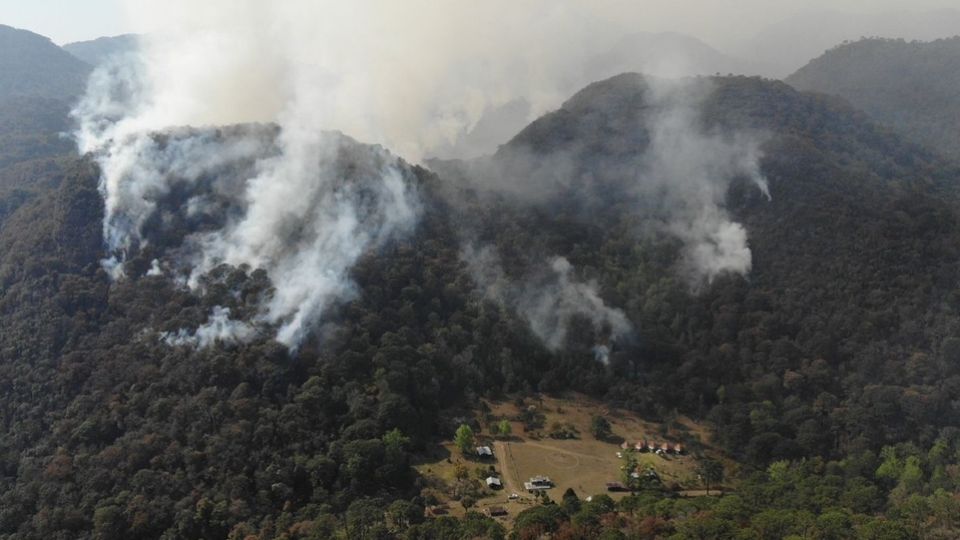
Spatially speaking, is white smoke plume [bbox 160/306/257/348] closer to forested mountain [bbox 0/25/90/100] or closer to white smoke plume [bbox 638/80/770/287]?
white smoke plume [bbox 638/80/770/287]

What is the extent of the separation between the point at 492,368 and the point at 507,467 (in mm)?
15047

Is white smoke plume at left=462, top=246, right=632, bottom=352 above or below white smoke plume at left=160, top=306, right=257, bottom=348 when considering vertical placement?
above

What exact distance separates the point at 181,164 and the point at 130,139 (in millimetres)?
8564

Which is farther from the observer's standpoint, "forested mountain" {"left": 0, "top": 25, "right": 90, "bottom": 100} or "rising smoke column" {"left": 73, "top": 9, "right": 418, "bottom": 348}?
"forested mountain" {"left": 0, "top": 25, "right": 90, "bottom": 100}

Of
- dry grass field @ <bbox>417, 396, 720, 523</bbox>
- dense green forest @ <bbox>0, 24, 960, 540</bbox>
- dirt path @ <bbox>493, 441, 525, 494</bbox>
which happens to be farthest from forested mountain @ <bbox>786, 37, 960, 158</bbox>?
dirt path @ <bbox>493, 441, 525, 494</bbox>

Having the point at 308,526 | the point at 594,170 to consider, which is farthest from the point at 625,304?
the point at 308,526

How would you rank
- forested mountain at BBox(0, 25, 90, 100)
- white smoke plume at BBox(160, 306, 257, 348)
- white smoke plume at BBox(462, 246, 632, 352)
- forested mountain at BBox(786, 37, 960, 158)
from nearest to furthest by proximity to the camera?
1. white smoke plume at BBox(160, 306, 257, 348)
2. white smoke plume at BBox(462, 246, 632, 352)
3. forested mountain at BBox(786, 37, 960, 158)
4. forested mountain at BBox(0, 25, 90, 100)

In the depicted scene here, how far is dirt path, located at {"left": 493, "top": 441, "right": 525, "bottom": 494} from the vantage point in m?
59.6

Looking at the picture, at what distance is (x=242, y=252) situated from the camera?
3071 inches

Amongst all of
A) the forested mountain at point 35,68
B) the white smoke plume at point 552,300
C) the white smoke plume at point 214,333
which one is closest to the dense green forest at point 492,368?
the white smoke plume at point 552,300

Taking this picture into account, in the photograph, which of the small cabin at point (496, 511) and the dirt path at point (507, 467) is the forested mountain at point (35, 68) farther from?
the small cabin at point (496, 511)

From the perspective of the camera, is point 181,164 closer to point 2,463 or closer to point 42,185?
point 42,185

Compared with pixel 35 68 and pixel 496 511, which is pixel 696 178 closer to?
pixel 496 511

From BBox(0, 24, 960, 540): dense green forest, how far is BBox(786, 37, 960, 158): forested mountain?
127 feet
